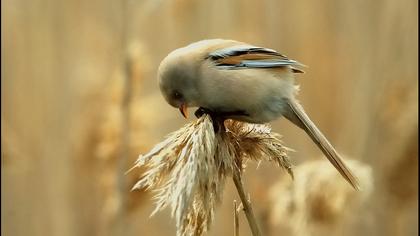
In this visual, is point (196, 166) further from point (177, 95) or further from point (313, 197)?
point (313, 197)

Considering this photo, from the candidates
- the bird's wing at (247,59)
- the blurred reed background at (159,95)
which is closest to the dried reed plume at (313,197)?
the blurred reed background at (159,95)

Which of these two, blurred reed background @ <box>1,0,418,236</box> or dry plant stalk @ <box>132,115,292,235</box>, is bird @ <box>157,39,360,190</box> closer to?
dry plant stalk @ <box>132,115,292,235</box>

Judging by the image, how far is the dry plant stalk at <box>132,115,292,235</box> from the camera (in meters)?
0.67

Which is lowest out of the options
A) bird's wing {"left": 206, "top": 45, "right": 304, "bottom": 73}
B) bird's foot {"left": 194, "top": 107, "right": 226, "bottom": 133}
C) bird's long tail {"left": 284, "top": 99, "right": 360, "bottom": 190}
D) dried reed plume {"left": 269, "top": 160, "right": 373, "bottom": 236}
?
dried reed plume {"left": 269, "top": 160, "right": 373, "bottom": 236}

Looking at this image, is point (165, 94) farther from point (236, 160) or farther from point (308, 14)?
point (308, 14)

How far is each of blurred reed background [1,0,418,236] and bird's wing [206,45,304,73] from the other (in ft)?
1.55

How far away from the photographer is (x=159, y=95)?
4.60ft

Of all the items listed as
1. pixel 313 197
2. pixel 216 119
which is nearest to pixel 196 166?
pixel 216 119

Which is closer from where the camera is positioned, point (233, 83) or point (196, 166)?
point (196, 166)

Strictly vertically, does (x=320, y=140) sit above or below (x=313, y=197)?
above

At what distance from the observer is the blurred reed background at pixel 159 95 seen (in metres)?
1.41

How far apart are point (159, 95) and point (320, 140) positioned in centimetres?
57

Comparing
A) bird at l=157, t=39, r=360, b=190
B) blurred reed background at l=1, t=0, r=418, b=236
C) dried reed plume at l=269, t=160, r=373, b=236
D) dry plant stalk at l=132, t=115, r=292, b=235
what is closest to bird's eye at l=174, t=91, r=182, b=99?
bird at l=157, t=39, r=360, b=190

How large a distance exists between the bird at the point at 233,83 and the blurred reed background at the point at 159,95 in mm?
468
